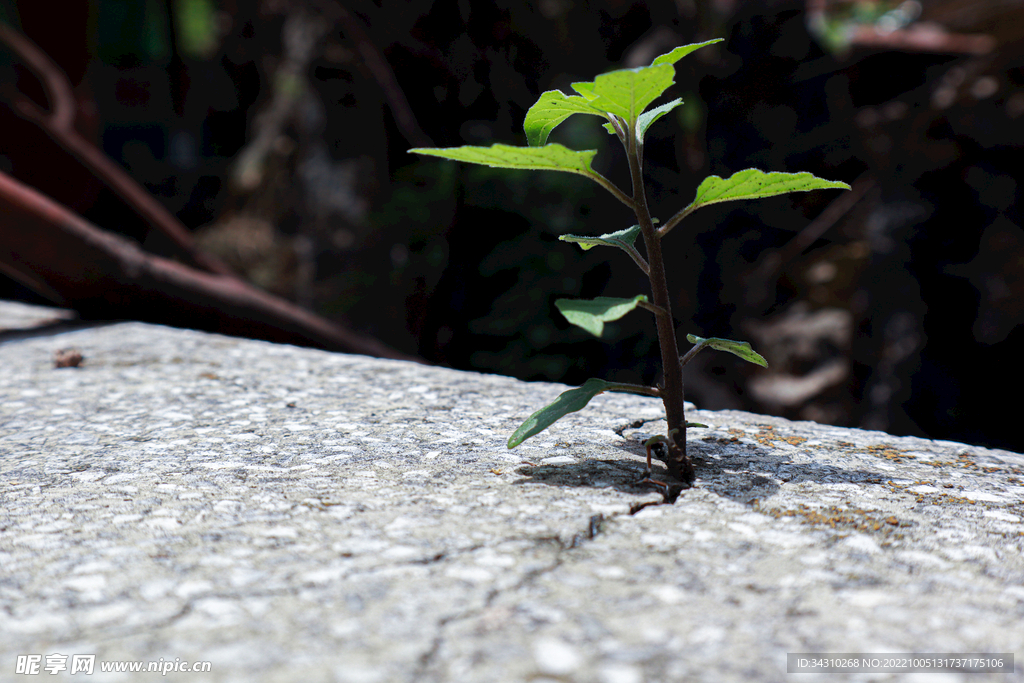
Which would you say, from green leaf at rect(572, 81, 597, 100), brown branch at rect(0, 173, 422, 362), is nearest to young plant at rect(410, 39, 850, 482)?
green leaf at rect(572, 81, 597, 100)

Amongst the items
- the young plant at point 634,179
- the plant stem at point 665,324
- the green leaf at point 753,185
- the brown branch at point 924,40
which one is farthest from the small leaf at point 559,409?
the brown branch at point 924,40

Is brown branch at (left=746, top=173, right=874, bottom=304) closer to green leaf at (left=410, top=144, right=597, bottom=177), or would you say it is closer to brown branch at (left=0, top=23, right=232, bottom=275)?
brown branch at (left=0, top=23, right=232, bottom=275)

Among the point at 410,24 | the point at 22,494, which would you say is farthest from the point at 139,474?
the point at 410,24

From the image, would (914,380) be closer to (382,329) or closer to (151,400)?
(382,329)
